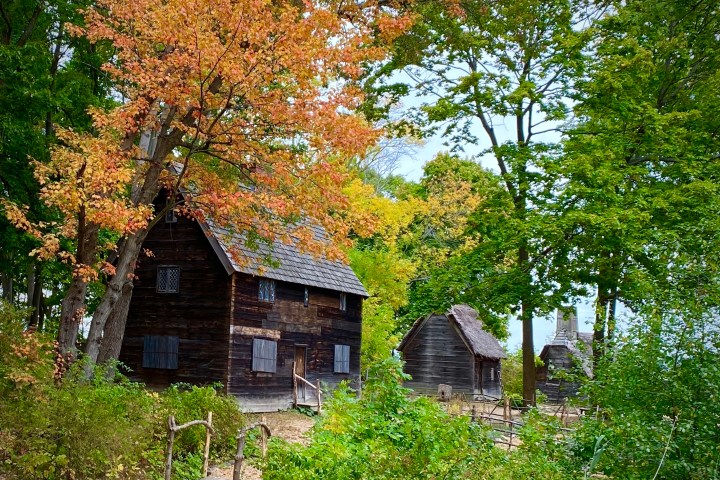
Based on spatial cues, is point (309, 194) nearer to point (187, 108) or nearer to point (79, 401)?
point (187, 108)

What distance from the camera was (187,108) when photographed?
54.4 ft

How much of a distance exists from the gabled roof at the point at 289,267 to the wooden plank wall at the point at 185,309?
2.26 ft

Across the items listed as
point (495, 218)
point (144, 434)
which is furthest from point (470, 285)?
point (144, 434)

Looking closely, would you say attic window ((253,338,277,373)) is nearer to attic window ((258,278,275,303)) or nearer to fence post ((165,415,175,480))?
attic window ((258,278,275,303))

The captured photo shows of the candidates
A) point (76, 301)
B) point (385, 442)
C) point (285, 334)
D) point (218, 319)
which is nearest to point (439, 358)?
point (285, 334)

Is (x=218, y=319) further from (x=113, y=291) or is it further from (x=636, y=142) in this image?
(x=636, y=142)

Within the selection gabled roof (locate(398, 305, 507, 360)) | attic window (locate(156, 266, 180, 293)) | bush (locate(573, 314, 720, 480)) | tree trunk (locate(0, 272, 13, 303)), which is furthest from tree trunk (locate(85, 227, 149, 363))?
gabled roof (locate(398, 305, 507, 360))

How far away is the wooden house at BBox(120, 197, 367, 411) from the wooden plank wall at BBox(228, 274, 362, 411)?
35 mm

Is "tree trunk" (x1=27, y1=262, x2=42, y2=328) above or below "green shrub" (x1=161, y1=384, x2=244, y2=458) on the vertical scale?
above

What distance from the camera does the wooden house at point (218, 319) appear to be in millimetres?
24203

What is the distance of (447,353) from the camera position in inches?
1604

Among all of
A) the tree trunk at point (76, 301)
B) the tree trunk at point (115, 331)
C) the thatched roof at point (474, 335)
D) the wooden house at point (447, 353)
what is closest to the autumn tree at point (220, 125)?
the tree trunk at point (76, 301)

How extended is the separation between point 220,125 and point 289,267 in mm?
11070

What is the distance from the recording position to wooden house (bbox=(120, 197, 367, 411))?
24203mm
